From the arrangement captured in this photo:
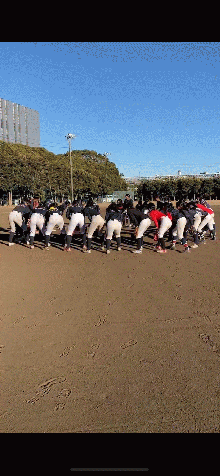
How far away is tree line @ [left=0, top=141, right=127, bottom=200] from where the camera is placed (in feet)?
140

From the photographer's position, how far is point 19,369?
3.50m

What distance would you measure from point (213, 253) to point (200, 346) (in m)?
7.17

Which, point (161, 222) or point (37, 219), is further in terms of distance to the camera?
point (37, 219)

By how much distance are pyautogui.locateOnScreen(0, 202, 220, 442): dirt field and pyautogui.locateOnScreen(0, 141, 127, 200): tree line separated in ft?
123

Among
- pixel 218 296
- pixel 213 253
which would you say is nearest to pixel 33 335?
pixel 218 296

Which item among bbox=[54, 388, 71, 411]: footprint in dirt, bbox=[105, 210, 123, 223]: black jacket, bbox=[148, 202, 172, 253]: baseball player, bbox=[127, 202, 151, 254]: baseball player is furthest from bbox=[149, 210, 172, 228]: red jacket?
bbox=[54, 388, 71, 411]: footprint in dirt

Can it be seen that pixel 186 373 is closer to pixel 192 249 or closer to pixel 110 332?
pixel 110 332

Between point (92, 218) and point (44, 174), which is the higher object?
point (44, 174)

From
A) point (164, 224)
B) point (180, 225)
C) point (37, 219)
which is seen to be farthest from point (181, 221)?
point (37, 219)

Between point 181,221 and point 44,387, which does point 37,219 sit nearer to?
point 181,221

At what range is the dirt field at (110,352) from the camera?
2725 mm

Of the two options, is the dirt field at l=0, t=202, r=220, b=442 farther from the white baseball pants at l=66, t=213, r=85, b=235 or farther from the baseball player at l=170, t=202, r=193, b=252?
the baseball player at l=170, t=202, r=193, b=252

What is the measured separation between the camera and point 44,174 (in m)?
46.8

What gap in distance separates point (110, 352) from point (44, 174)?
45464 mm
